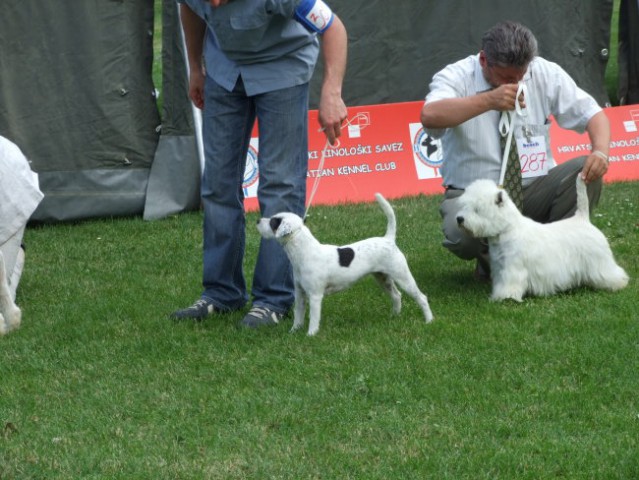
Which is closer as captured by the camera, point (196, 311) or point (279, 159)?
point (279, 159)

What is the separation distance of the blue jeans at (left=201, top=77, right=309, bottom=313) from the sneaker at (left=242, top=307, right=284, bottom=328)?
4 cm

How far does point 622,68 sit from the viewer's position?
10164 mm

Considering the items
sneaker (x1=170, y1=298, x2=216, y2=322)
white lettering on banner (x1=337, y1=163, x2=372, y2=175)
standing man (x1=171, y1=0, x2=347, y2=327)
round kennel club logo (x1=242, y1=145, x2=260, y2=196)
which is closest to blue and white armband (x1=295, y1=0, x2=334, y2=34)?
standing man (x1=171, y1=0, x2=347, y2=327)

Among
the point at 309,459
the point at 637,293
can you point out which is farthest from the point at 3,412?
the point at 637,293

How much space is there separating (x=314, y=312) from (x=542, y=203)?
1658mm

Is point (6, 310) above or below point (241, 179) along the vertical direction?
below

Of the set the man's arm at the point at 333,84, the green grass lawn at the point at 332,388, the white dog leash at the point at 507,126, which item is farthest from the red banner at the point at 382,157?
the man's arm at the point at 333,84

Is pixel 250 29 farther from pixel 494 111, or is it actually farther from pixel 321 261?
pixel 494 111

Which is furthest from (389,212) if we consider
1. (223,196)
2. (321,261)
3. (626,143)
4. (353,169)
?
(626,143)

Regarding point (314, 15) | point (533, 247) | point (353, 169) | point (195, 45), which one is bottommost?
point (353, 169)

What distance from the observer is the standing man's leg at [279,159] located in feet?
15.7

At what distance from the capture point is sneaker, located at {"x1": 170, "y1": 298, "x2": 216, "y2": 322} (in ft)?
16.8

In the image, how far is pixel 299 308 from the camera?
4793mm

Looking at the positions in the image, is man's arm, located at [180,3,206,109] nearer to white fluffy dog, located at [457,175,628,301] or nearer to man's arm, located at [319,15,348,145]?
man's arm, located at [319,15,348,145]
